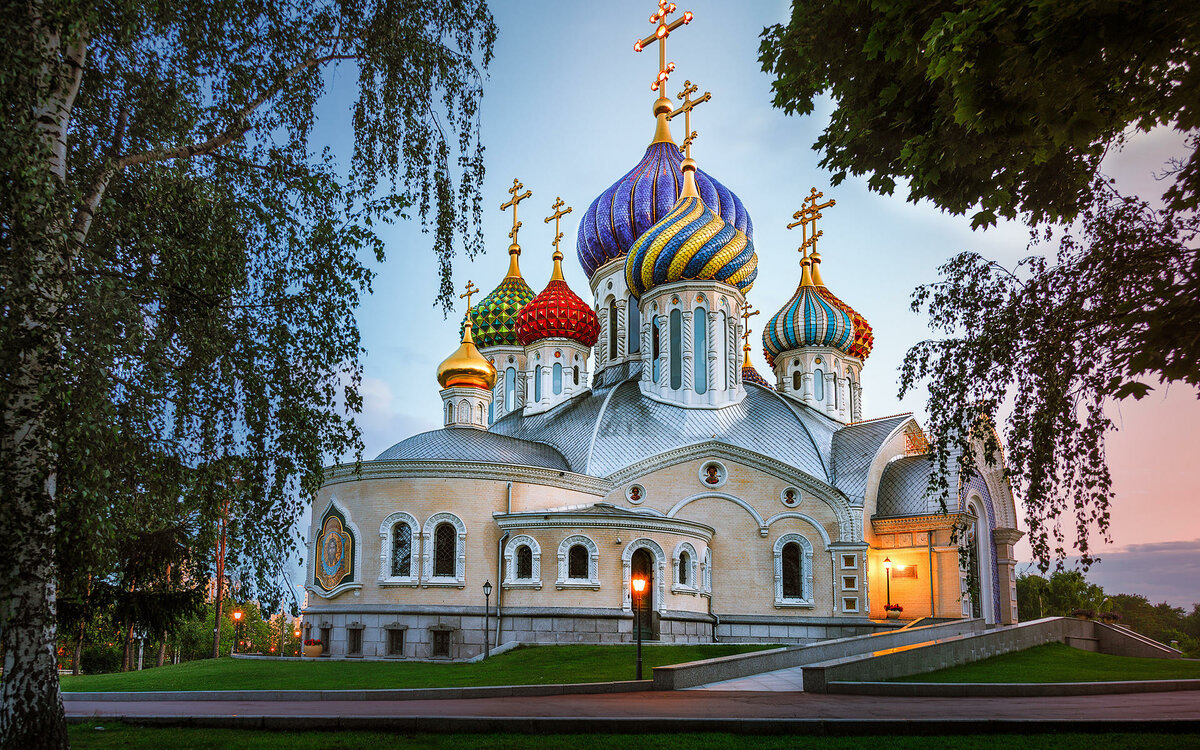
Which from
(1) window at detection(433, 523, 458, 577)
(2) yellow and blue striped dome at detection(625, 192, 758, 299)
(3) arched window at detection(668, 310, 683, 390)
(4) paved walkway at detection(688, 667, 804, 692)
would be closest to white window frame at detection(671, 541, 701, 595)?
(1) window at detection(433, 523, 458, 577)

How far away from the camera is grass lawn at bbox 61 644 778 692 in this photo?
15844 mm

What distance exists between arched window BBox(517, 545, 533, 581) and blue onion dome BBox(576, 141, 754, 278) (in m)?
15.5

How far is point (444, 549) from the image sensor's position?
77.7 ft

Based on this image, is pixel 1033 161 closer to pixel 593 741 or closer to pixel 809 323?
pixel 593 741

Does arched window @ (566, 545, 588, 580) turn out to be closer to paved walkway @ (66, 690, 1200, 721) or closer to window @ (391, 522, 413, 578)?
window @ (391, 522, 413, 578)

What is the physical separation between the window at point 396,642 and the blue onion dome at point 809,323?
21.7 meters

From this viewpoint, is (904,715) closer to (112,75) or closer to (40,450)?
(40,450)

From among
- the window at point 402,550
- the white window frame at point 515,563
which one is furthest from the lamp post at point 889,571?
the window at point 402,550

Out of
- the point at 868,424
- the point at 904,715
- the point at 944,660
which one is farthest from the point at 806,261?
the point at 904,715

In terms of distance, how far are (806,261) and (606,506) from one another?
712 inches

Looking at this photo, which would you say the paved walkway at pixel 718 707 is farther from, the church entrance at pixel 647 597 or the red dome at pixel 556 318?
the red dome at pixel 556 318

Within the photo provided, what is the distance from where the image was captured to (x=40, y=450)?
277 inches

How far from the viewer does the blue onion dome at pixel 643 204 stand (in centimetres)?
3531

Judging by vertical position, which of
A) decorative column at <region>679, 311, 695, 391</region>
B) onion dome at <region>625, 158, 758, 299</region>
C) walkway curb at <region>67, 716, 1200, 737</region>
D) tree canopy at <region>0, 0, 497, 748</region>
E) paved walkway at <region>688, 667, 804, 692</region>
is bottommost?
paved walkway at <region>688, 667, 804, 692</region>
